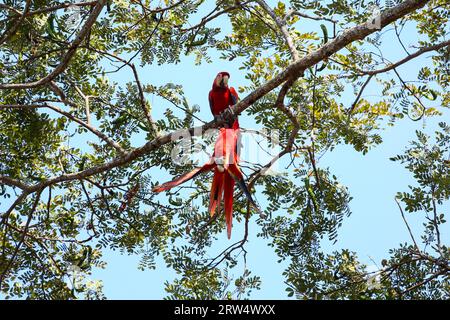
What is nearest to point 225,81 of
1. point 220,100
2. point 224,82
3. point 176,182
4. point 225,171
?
point 224,82

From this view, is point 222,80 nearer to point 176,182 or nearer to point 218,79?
point 218,79

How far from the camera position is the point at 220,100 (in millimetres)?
4051

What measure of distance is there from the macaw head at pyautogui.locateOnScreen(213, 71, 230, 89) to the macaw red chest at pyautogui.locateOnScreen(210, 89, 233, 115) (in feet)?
0.13

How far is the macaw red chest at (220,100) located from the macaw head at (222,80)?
40mm

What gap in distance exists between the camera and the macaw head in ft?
13.4

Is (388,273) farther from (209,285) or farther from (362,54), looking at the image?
(362,54)

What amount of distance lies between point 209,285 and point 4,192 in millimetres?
1395

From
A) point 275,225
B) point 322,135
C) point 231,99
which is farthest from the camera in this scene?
point 231,99

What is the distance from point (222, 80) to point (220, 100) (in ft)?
0.50

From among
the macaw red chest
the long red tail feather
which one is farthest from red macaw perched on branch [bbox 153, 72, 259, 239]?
the macaw red chest

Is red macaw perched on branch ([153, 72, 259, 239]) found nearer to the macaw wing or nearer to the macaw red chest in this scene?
the macaw wing

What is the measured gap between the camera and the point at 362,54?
349 centimetres
